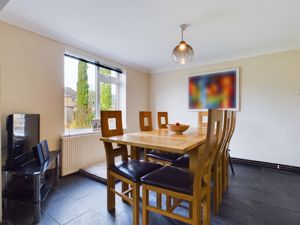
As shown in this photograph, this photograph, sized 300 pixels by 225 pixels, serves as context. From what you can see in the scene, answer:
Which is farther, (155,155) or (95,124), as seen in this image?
(95,124)

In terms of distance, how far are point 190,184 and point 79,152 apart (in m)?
2.29

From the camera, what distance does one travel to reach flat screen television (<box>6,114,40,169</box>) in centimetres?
179

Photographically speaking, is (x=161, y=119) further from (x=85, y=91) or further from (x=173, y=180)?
(x=173, y=180)

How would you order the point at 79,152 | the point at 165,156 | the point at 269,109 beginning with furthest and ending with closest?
the point at 269,109, the point at 79,152, the point at 165,156

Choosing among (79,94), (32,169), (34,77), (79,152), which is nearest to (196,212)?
(32,169)

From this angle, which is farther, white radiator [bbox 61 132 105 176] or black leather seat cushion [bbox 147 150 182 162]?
white radiator [bbox 61 132 105 176]

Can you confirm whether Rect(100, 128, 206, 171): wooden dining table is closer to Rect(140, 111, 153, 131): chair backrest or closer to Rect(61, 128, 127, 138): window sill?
Rect(140, 111, 153, 131): chair backrest

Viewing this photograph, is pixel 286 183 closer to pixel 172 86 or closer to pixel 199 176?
pixel 199 176

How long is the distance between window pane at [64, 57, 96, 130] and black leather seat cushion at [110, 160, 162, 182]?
5.70 feet

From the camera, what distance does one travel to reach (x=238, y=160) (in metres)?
3.53

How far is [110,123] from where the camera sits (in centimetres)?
191

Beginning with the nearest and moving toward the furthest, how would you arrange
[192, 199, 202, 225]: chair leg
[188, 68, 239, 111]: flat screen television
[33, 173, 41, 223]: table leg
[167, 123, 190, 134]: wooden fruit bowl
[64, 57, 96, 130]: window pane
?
[192, 199, 202, 225]: chair leg < [33, 173, 41, 223]: table leg < [167, 123, 190, 134]: wooden fruit bowl < [64, 57, 96, 130]: window pane < [188, 68, 239, 111]: flat screen television

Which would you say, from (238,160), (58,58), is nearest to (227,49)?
(238,160)

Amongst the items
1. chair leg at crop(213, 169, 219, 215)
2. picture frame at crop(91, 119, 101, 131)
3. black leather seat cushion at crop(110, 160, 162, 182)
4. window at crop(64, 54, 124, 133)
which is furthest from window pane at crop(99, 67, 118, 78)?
chair leg at crop(213, 169, 219, 215)
